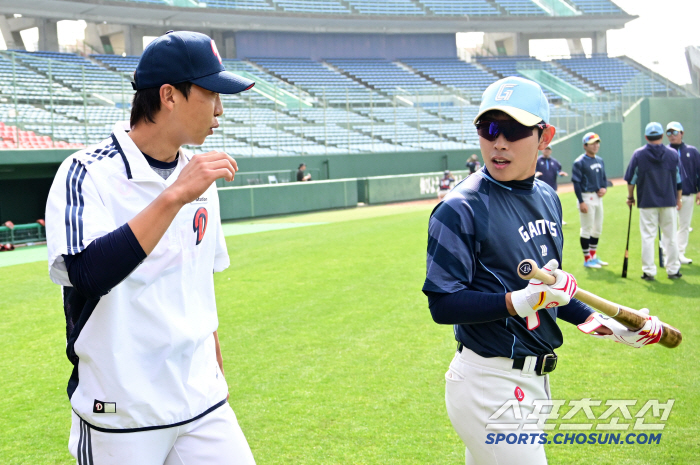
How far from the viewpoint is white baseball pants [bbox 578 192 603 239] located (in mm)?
10711

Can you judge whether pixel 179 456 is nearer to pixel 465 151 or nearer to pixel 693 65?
pixel 465 151

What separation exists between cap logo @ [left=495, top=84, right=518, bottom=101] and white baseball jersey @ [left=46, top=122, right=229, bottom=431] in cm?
128

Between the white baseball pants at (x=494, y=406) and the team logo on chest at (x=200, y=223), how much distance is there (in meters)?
1.12

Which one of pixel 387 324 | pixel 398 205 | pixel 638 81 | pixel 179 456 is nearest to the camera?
pixel 179 456

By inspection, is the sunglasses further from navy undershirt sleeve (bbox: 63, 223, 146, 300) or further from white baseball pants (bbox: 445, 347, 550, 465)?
navy undershirt sleeve (bbox: 63, 223, 146, 300)

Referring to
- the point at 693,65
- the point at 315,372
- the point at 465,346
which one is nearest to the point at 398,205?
the point at 315,372

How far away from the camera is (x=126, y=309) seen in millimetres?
2104

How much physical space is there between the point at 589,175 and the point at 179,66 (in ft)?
32.8

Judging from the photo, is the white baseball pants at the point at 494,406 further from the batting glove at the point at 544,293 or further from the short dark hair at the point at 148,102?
the short dark hair at the point at 148,102

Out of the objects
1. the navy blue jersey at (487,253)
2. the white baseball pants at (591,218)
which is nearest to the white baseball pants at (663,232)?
the white baseball pants at (591,218)

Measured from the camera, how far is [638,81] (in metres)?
38.1

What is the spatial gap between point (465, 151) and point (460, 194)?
3076 cm

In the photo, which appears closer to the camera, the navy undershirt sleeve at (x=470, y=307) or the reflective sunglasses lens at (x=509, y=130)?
the navy undershirt sleeve at (x=470, y=307)

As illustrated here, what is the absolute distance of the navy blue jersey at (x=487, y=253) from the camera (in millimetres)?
2387
